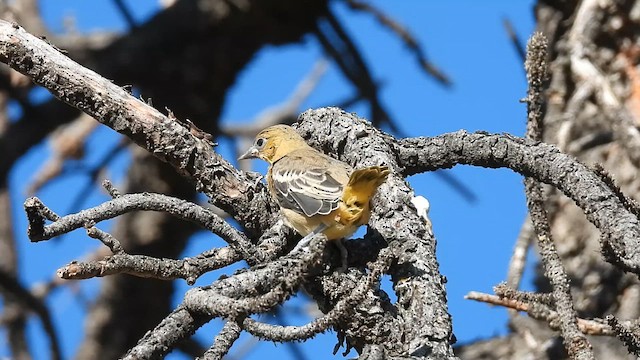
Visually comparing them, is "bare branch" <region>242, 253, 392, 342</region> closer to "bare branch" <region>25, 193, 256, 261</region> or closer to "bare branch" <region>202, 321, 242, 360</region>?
"bare branch" <region>202, 321, 242, 360</region>

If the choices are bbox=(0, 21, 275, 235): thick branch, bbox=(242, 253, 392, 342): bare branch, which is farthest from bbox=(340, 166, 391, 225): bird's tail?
bbox=(242, 253, 392, 342): bare branch

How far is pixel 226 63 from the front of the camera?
5957 mm

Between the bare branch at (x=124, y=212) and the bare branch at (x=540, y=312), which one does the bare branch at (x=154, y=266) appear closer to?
the bare branch at (x=124, y=212)

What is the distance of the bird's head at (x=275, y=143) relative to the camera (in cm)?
401

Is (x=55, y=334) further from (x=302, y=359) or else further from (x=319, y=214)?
(x=319, y=214)

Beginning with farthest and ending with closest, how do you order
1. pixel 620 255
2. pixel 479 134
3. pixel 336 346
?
pixel 479 134
pixel 336 346
pixel 620 255

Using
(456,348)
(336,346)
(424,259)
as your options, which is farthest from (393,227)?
(456,348)

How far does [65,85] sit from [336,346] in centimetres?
108

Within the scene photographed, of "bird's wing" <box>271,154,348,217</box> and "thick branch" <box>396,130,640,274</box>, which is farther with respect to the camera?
"bird's wing" <box>271,154,348,217</box>

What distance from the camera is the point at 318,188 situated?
3736 millimetres

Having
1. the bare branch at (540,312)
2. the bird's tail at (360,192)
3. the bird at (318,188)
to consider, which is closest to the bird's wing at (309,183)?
the bird at (318,188)

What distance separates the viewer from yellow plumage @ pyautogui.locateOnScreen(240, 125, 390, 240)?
3.15 meters

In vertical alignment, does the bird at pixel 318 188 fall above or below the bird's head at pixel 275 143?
below

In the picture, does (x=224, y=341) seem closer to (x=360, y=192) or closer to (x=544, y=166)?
(x=360, y=192)
